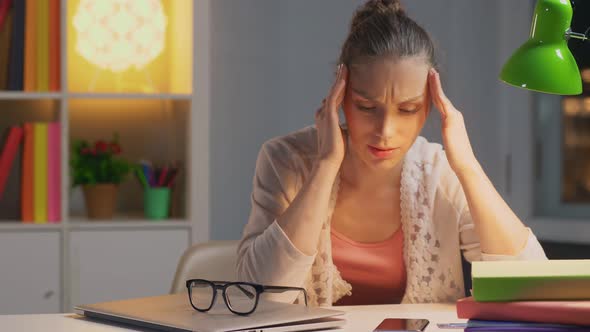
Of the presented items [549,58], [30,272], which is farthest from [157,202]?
[549,58]

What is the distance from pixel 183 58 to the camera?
2.98m

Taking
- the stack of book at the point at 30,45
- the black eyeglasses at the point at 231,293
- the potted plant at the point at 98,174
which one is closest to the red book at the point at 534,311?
the black eyeglasses at the point at 231,293

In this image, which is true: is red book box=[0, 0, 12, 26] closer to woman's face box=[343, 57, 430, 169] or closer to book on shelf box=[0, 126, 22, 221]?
book on shelf box=[0, 126, 22, 221]

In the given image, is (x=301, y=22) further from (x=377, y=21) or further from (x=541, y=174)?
(x=377, y=21)

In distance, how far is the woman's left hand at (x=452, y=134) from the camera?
1.80m

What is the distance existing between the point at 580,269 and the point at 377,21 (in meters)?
0.81

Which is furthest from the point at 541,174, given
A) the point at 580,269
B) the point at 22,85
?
the point at 580,269

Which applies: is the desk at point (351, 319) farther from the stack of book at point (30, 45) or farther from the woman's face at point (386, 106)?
the stack of book at point (30, 45)

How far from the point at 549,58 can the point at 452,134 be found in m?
0.35

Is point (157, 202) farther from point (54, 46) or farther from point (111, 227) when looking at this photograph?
point (54, 46)

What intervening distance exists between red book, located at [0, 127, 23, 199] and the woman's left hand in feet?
5.05

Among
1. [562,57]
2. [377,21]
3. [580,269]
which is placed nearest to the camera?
[580,269]

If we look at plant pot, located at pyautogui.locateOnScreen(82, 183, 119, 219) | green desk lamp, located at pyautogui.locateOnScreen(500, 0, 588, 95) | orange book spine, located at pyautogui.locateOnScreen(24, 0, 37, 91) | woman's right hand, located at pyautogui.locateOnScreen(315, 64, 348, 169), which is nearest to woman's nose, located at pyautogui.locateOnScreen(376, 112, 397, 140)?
woman's right hand, located at pyautogui.locateOnScreen(315, 64, 348, 169)

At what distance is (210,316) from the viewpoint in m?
1.30
